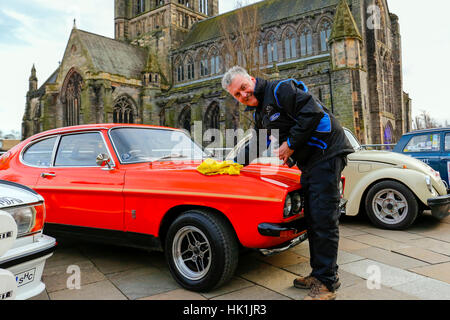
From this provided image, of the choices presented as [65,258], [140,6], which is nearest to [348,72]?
[65,258]

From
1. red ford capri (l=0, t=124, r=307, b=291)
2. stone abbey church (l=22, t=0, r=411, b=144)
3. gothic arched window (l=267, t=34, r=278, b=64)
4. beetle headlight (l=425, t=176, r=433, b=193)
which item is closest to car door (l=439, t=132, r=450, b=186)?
beetle headlight (l=425, t=176, r=433, b=193)

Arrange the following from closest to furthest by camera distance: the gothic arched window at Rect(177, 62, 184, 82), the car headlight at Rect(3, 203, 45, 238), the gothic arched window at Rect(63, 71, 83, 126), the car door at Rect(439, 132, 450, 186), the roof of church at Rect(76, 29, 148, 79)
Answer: the car headlight at Rect(3, 203, 45, 238), the car door at Rect(439, 132, 450, 186), the roof of church at Rect(76, 29, 148, 79), the gothic arched window at Rect(63, 71, 83, 126), the gothic arched window at Rect(177, 62, 184, 82)

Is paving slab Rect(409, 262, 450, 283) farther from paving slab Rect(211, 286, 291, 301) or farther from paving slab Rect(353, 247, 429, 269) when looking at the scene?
paving slab Rect(211, 286, 291, 301)

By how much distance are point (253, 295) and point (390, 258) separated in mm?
1882

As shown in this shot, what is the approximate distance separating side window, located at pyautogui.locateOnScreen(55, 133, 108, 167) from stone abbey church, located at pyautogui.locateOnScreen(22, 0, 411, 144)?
17.5 metres

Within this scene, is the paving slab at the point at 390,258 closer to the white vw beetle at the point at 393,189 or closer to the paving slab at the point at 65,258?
the white vw beetle at the point at 393,189

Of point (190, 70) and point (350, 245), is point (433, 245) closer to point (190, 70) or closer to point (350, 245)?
point (350, 245)

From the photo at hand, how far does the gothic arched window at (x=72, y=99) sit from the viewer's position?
1298 inches

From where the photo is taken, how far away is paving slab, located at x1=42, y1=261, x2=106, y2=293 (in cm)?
298

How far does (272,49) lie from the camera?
28906mm

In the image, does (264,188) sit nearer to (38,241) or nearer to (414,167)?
(38,241)

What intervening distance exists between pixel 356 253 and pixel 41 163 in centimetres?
395

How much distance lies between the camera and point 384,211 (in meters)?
5.07

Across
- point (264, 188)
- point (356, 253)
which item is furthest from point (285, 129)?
point (356, 253)
